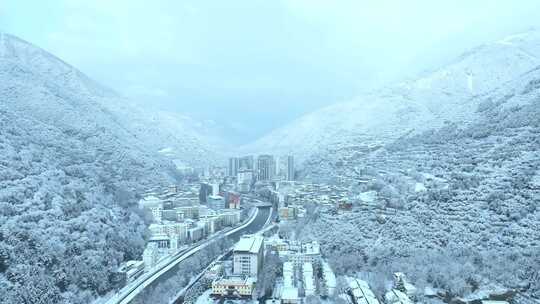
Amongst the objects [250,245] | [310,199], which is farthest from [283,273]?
[310,199]

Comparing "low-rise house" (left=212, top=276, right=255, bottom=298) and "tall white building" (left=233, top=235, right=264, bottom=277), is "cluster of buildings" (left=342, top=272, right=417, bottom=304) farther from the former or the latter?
"tall white building" (left=233, top=235, right=264, bottom=277)

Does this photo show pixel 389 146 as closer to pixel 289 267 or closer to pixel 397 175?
pixel 397 175

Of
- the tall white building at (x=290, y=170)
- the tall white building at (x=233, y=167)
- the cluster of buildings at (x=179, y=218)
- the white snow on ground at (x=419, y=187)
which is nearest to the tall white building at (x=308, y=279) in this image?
the white snow on ground at (x=419, y=187)

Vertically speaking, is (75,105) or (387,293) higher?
(75,105)

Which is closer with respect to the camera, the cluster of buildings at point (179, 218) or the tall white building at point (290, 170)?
the cluster of buildings at point (179, 218)

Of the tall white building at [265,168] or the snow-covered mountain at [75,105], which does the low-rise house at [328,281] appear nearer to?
the snow-covered mountain at [75,105]

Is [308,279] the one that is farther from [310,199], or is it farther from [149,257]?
[310,199]
